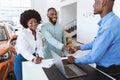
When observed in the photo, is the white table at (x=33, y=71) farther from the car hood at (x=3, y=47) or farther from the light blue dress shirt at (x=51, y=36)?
the car hood at (x=3, y=47)

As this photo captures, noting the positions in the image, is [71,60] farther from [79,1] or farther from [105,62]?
[79,1]

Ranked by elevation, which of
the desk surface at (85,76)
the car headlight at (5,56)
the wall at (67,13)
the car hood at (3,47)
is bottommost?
the car headlight at (5,56)

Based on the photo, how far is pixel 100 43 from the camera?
159cm

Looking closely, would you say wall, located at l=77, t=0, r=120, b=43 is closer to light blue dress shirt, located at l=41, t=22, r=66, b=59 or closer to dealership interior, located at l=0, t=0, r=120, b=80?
dealership interior, located at l=0, t=0, r=120, b=80

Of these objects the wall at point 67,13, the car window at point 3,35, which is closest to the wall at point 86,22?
the wall at point 67,13

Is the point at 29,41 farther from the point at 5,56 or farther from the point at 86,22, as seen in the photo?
the point at 86,22

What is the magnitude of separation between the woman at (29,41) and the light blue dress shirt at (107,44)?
0.83m

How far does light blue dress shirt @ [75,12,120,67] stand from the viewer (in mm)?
1571

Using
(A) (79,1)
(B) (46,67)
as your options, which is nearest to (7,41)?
(B) (46,67)

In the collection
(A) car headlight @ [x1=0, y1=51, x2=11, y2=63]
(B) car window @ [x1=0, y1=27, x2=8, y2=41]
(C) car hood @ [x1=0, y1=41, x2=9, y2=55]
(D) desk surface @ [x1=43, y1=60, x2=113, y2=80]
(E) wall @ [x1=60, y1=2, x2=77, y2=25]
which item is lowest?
(A) car headlight @ [x1=0, y1=51, x2=11, y2=63]

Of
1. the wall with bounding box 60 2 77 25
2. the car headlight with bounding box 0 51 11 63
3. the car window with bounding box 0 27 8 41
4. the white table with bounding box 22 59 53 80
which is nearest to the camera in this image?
the white table with bounding box 22 59 53 80

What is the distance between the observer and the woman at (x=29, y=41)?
2.31 meters

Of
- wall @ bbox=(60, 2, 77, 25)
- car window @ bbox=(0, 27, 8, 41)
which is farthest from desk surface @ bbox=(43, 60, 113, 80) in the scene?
wall @ bbox=(60, 2, 77, 25)

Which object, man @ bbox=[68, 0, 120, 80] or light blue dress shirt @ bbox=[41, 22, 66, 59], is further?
light blue dress shirt @ bbox=[41, 22, 66, 59]
